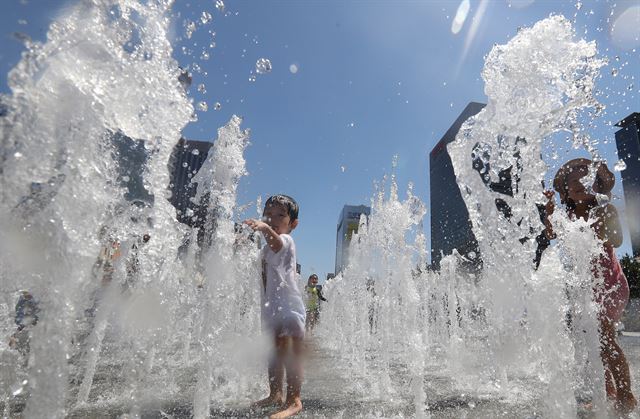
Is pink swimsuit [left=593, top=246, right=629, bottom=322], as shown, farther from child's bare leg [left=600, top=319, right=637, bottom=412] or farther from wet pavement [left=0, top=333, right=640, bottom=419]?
wet pavement [left=0, top=333, right=640, bottom=419]

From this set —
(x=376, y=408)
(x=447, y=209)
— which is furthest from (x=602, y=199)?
(x=447, y=209)

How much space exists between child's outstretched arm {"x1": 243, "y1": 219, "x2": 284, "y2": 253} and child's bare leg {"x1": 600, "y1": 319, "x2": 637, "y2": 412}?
1956 mm

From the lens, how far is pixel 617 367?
2418 millimetres

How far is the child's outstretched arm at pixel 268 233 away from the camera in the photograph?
2498 millimetres

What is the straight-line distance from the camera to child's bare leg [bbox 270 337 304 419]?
2506mm

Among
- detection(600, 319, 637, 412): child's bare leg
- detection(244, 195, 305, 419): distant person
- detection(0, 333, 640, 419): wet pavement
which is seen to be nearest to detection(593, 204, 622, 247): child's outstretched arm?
detection(600, 319, 637, 412): child's bare leg

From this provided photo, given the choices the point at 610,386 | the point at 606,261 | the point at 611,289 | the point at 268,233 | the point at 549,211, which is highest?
the point at 549,211

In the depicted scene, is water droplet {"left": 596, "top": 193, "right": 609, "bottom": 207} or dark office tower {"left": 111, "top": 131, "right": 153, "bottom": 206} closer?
dark office tower {"left": 111, "top": 131, "right": 153, "bottom": 206}

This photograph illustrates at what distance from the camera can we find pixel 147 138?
223cm

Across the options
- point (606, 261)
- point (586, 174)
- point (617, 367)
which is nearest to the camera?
point (617, 367)

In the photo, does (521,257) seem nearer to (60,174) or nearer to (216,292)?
(216,292)

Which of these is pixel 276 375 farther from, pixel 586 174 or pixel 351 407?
pixel 586 174

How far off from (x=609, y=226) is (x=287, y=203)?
2.07 m

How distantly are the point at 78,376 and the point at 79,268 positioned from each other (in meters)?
2.33
